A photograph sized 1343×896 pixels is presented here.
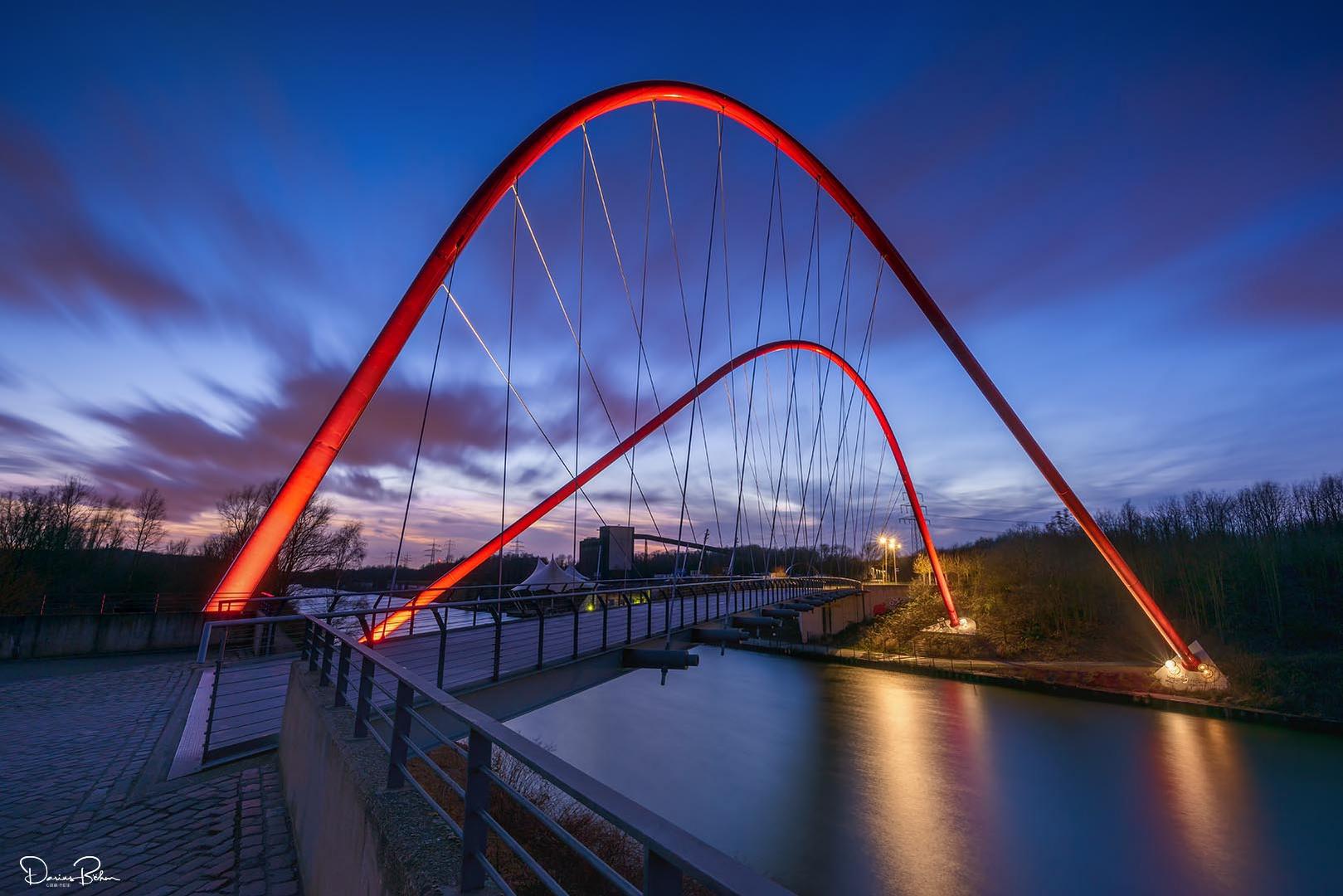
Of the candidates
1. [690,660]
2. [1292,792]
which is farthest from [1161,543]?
[690,660]

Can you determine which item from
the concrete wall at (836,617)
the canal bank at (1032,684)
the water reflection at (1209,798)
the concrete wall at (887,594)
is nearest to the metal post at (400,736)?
the canal bank at (1032,684)

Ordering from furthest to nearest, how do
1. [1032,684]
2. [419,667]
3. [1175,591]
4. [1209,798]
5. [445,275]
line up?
[1175,591], [1032,684], [1209,798], [445,275], [419,667]

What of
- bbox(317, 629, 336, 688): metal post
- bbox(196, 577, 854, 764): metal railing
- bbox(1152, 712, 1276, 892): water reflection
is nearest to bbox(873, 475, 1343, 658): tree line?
bbox(1152, 712, 1276, 892): water reflection

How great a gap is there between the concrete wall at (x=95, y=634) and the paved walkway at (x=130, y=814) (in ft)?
26.0

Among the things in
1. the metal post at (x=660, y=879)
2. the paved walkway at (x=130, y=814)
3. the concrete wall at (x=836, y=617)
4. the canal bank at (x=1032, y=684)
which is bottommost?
the canal bank at (x=1032, y=684)

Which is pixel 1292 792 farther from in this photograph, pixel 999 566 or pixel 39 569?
pixel 39 569

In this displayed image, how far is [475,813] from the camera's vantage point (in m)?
2.16

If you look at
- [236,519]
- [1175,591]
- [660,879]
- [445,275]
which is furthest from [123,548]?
[1175,591]

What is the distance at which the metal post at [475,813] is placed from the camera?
2121 millimetres

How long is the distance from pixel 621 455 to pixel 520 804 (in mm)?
21672

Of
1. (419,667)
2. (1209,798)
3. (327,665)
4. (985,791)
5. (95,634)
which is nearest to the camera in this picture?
(327,665)

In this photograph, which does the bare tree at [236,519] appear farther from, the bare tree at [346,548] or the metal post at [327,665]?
the metal post at [327,665]

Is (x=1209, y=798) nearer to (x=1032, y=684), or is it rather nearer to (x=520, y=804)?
(x=1032, y=684)

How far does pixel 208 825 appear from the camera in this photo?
4.50 m
